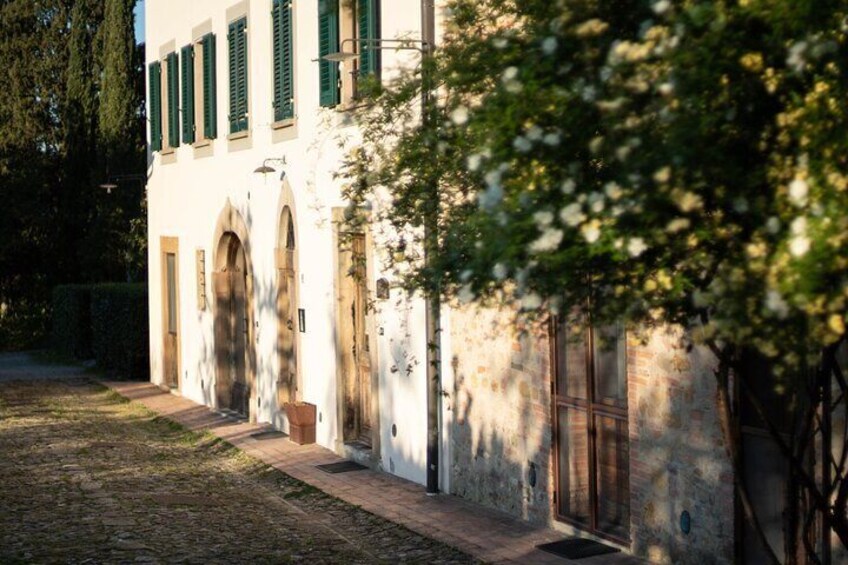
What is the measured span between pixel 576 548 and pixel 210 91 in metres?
12.3

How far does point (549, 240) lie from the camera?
4.98 metres

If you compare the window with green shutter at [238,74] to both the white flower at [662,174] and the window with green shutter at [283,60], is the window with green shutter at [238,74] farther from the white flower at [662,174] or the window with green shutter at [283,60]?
the white flower at [662,174]

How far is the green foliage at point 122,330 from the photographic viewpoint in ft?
86.5

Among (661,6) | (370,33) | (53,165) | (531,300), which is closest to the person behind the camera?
(661,6)

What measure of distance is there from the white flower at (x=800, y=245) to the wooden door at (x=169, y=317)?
20.3 m

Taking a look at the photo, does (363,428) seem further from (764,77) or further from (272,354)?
(764,77)

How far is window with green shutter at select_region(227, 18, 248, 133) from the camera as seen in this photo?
1925cm

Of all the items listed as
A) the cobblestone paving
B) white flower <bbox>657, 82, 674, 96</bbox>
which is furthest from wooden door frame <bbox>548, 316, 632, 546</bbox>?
white flower <bbox>657, 82, 674, 96</bbox>

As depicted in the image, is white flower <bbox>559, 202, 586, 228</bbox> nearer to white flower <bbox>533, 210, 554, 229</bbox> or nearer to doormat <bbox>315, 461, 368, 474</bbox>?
white flower <bbox>533, 210, 554, 229</bbox>

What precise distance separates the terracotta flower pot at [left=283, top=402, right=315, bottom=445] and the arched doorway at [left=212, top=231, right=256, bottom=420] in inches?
141

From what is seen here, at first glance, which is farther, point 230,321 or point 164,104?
point 164,104

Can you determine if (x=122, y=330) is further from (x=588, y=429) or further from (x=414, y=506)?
(x=588, y=429)

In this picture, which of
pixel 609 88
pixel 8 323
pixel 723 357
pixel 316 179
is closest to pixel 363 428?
pixel 316 179

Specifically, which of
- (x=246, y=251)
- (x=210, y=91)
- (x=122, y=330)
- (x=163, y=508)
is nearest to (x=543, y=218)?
(x=163, y=508)
